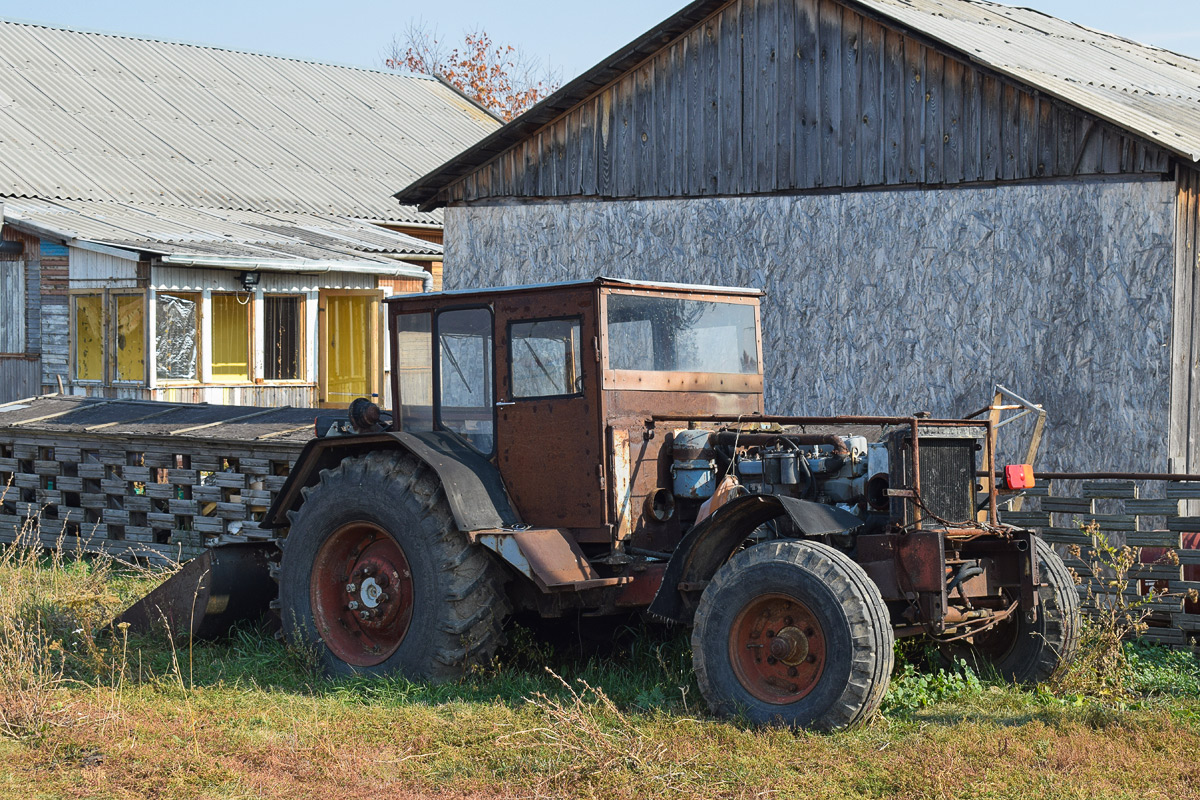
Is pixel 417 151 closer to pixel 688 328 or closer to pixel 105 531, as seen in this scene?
pixel 105 531

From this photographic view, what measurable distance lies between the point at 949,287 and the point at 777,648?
5.87 meters

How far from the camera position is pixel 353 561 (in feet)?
26.1

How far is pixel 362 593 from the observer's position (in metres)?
7.79

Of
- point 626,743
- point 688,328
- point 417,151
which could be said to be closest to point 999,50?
point 688,328

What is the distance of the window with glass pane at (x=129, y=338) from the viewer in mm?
19095

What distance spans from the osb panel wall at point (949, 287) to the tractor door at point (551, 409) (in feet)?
16.6

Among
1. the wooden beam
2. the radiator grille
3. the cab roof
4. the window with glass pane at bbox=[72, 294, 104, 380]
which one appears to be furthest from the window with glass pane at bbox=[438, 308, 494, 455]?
the window with glass pane at bbox=[72, 294, 104, 380]

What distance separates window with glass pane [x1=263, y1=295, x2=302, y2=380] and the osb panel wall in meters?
8.41

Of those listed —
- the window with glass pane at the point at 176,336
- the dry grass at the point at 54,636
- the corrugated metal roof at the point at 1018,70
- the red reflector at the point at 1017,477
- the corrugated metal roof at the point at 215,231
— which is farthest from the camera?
the window with glass pane at the point at 176,336

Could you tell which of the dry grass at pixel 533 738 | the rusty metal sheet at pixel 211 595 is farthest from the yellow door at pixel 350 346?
the dry grass at pixel 533 738

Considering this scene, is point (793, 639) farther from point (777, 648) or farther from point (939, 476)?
point (939, 476)

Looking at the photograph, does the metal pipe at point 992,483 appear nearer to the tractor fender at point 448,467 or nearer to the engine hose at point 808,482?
the engine hose at point 808,482

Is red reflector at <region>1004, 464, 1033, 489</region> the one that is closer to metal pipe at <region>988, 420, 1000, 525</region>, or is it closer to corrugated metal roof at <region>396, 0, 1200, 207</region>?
metal pipe at <region>988, 420, 1000, 525</region>

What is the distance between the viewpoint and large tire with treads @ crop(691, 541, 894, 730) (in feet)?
→ 20.1
